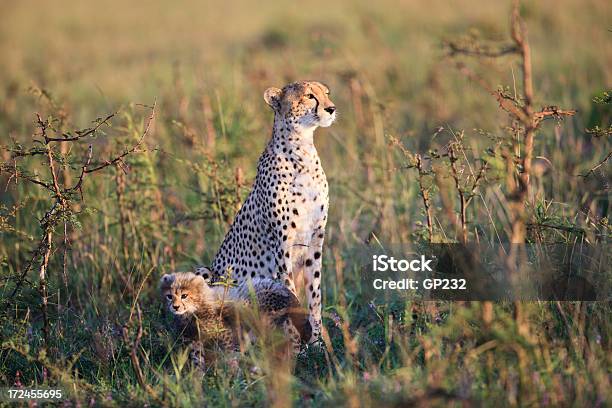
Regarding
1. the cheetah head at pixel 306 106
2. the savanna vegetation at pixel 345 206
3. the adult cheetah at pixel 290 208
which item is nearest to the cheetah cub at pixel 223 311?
the savanna vegetation at pixel 345 206

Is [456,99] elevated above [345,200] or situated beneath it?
elevated above

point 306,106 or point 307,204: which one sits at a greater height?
point 306,106

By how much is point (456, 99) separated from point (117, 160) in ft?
17.0

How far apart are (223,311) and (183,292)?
221mm

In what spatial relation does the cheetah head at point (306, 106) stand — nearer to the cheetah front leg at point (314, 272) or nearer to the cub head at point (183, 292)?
the cheetah front leg at point (314, 272)

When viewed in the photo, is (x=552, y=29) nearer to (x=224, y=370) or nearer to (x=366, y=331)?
(x=366, y=331)

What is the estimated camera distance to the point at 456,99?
344 inches

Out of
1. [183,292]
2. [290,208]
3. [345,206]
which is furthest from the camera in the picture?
[345,206]

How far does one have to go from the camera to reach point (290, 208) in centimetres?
470

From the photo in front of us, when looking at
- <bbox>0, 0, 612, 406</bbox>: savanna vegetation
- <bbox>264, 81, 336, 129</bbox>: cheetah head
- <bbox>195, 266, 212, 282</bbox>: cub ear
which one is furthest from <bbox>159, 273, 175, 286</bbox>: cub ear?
<bbox>264, 81, 336, 129</bbox>: cheetah head

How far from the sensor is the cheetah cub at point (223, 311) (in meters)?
4.17

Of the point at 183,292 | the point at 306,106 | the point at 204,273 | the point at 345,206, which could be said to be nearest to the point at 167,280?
the point at 183,292

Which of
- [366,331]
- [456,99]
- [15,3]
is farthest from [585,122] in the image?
[15,3]

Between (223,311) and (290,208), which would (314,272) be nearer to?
(290,208)
